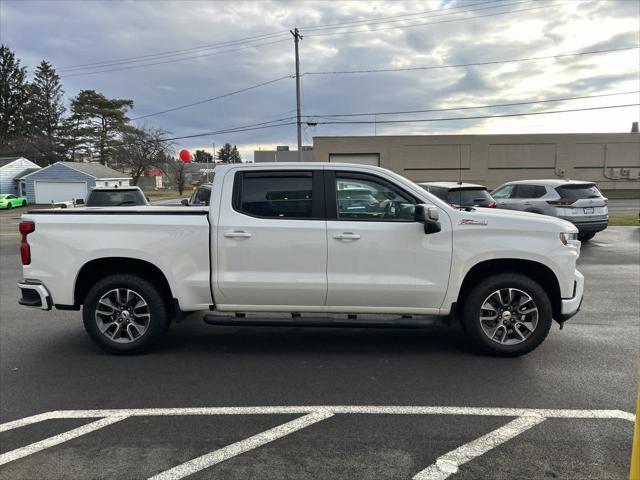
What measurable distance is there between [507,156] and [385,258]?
42.8 m

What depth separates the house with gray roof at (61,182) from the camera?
4681 centimetres

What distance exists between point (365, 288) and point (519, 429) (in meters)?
1.80

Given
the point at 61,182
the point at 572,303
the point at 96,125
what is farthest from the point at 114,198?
the point at 96,125

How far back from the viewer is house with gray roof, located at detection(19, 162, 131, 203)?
46812mm

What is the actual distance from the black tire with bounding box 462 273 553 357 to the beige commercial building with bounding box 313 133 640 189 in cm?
3879

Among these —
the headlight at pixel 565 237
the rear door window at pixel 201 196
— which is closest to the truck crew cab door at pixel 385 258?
the headlight at pixel 565 237

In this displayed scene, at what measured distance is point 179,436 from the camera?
3287 millimetres

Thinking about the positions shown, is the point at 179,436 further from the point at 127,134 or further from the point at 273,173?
the point at 127,134

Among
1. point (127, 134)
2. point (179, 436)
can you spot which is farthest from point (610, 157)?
point (127, 134)

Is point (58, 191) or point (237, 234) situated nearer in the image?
point (237, 234)

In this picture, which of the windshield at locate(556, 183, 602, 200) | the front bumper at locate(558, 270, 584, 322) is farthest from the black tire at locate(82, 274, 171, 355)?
the windshield at locate(556, 183, 602, 200)

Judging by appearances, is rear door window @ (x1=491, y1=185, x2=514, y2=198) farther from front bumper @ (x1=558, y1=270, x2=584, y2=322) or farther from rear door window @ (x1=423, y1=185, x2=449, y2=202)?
front bumper @ (x1=558, y1=270, x2=584, y2=322)

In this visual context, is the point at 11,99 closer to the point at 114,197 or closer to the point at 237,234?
the point at 114,197

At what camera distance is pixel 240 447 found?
3123 millimetres
